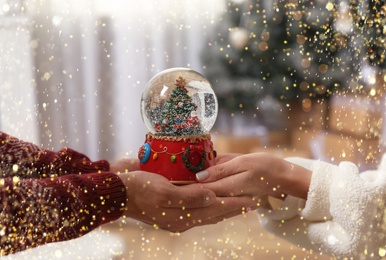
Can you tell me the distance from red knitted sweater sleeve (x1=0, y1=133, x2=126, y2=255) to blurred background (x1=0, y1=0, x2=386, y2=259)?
70 centimetres

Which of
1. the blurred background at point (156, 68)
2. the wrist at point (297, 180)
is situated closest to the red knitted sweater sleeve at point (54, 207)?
the wrist at point (297, 180)

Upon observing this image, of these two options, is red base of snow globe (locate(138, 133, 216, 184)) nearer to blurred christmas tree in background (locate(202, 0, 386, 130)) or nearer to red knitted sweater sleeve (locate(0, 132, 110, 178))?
red knitted sweater sleeve (locate(0, 132, 110, 178))

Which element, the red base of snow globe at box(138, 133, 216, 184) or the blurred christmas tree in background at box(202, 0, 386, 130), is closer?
the red base of snow globe at box(138, 133, 216, 184)

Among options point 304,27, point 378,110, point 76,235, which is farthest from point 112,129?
point 76,235

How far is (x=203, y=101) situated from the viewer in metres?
0.48

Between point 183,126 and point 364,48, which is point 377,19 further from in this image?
point 183,126

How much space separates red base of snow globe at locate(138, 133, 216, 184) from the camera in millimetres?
459

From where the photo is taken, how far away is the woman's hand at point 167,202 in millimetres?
444

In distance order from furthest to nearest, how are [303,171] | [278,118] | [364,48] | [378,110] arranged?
[278,118] → [378,110] → [364,48] → [303,171]

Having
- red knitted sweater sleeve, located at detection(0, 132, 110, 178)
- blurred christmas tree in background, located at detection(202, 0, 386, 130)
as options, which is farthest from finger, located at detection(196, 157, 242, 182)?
blurred christmas tree in background, located at detection(202, 0, 386, 130)

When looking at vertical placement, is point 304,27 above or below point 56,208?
above

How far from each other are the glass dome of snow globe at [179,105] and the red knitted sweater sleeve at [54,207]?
2.7 inches

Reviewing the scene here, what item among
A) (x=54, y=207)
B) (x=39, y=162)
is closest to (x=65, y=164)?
(x=39, y=162)

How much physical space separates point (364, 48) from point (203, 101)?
36 cm
